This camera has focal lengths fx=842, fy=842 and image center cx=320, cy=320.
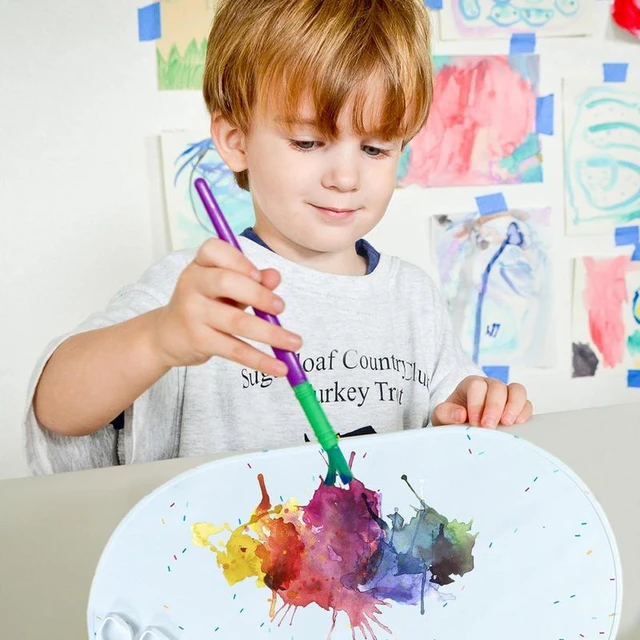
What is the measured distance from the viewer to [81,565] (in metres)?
0.51

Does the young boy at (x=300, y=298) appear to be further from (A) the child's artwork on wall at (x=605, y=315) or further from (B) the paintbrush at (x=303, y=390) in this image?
(A) the child's artwork on wall at (x=605, y=315)

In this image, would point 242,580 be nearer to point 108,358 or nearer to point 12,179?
point 108,358

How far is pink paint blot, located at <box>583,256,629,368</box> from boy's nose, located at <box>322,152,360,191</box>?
1060 millimetres

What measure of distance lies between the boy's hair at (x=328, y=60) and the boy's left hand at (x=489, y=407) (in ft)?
0.76

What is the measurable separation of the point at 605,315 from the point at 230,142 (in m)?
1.10

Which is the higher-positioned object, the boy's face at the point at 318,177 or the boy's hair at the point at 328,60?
the boy's hair at the point at 328,60

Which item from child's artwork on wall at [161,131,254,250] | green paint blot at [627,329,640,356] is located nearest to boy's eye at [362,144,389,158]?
child's artwork on wall at [161,131,254,250]

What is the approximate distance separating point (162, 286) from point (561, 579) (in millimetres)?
445

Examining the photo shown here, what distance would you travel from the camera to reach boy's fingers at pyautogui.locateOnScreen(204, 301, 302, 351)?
459mm

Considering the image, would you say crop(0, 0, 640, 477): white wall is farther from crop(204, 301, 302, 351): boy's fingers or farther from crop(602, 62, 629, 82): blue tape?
crop(204, 301, 302, 351): boy's fingers

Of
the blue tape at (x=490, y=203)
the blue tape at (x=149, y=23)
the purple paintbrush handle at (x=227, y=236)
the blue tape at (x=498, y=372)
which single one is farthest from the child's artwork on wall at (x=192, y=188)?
the purple paintbrush handle at (x=227, y=236)

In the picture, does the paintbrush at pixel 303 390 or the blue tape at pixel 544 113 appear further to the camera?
the blue tape at pixel 544 113

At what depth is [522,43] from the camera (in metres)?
1.57

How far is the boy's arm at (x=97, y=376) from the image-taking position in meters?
0.57
